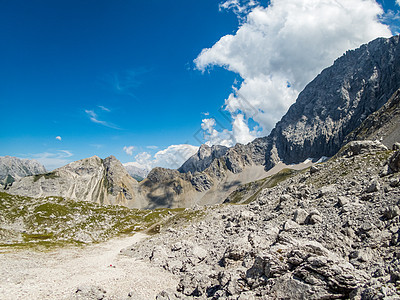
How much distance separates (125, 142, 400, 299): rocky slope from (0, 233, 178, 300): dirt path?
12.9ft

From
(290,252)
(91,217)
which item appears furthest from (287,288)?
(91,217)

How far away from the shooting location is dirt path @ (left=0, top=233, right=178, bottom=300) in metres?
27.6

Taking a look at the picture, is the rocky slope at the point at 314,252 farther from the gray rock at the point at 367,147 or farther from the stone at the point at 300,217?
the gray rock at the point at 367,147

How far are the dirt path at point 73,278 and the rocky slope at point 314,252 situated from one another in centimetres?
392

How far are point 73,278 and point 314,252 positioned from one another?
36635 mm

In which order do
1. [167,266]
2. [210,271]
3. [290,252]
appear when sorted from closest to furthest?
1. [290,252]
2. [210,271]
3. [167,266]

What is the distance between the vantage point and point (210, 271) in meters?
28.2

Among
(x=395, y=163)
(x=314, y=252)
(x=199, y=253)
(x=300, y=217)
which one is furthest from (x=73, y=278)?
(x=395, y=163)

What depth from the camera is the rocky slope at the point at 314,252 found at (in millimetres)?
15578

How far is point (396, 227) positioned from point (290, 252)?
34.9 ft

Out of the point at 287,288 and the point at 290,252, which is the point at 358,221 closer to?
the point at 290,252

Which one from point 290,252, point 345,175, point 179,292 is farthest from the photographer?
point 345,175

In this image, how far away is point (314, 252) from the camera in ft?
61.4

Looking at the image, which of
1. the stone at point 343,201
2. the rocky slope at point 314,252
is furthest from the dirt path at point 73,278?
the stone at point 343,201
